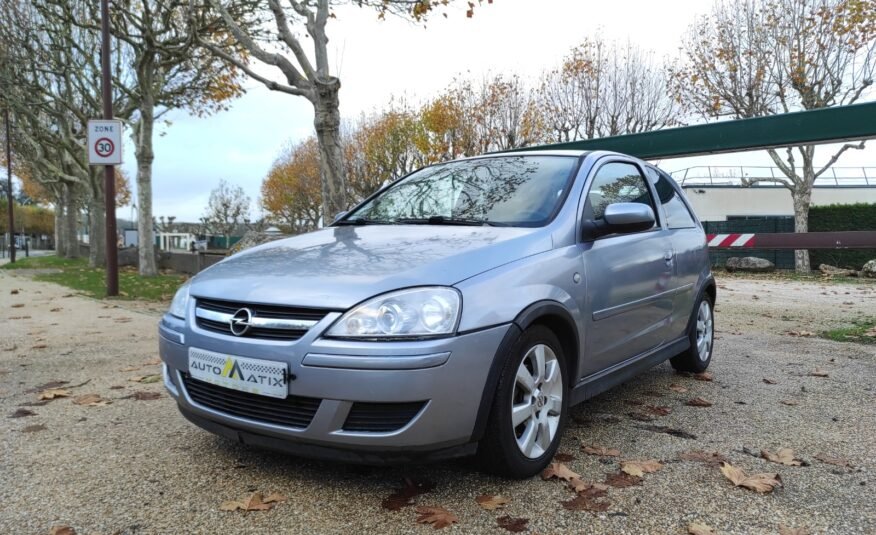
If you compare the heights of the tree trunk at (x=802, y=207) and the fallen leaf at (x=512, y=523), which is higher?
the tree trunk at (x=802, y=207)

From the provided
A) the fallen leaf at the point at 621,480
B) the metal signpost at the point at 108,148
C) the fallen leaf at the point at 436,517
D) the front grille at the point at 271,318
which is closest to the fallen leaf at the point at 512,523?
the fallen leaf at the point at 436,517

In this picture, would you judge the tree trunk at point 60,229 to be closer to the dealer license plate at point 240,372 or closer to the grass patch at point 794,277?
the grass patch at point 794,277

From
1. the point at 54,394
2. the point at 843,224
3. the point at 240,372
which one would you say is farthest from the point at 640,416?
the point at 843,224

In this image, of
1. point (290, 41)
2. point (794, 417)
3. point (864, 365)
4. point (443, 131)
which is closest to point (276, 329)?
point (794, 417)

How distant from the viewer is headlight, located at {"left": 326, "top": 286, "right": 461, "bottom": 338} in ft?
7.81

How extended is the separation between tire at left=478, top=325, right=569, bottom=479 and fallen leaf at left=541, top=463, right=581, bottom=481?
33mm

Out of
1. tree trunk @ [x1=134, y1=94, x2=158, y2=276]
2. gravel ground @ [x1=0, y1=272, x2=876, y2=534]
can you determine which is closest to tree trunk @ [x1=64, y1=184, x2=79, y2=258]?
tree trunk @ [x1=134, y1=94, x2=158, y2=276]

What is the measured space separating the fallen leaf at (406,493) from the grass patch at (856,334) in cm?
572

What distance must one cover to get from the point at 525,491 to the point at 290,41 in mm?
9110

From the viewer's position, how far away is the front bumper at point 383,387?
2.34 metres

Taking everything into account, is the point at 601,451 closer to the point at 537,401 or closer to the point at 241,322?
the point at 537,401

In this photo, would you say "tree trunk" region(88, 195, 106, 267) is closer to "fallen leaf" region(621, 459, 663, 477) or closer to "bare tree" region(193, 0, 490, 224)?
"bare tree" region(193, 0, 490, 224)

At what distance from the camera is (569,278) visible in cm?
305

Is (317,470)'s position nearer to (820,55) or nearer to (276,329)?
(276,329)
